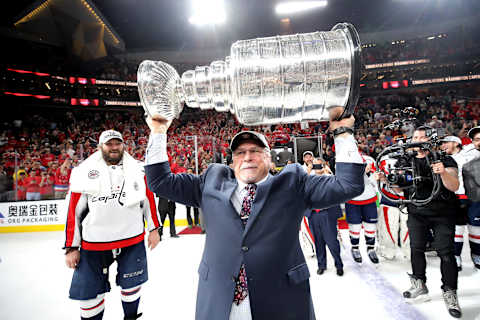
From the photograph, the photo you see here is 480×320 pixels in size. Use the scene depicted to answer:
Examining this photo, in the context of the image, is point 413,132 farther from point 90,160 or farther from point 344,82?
point 90,160

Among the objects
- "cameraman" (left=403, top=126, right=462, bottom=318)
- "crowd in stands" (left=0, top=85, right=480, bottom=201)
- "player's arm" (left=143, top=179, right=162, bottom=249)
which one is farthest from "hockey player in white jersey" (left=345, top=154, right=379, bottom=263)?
"player's arm" (left=143, top=179, right=162, bottom=249)

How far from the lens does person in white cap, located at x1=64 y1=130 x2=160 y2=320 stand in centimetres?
188

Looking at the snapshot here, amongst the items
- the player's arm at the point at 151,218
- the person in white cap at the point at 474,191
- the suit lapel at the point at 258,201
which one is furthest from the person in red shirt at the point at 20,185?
the person in white cap at the point at 474,191

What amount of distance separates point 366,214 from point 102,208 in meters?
3.49

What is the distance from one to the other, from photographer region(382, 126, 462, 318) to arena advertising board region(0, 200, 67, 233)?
8.29 metres

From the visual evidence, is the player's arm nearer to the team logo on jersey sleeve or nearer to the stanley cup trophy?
the team logo on jersey sleeve

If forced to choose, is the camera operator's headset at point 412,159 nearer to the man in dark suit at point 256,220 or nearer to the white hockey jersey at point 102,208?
the man in dark suit at point 256,220

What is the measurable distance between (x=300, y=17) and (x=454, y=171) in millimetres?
10867

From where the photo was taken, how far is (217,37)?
12812mm

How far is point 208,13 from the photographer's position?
9227 millimetres

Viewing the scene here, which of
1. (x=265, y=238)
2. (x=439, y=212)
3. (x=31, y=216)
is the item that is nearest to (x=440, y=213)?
(x=439, y=212)

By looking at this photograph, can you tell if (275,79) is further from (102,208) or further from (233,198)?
(102,208)

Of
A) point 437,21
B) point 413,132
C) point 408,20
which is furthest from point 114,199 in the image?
point 437,21

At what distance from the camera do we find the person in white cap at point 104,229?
1884 mm
